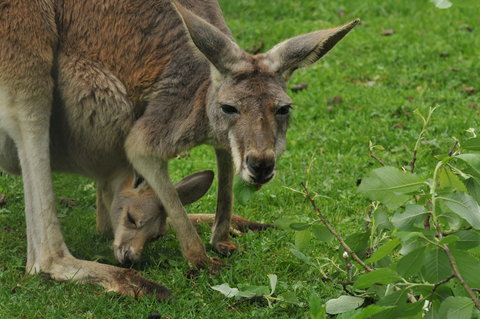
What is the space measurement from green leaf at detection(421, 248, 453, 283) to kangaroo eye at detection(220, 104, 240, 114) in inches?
61.8

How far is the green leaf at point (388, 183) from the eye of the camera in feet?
8.76

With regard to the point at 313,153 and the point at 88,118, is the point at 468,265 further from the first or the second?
the point at 88,118

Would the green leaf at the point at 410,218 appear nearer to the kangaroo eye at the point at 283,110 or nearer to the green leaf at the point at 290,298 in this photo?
the green leaf at the point at 290,298

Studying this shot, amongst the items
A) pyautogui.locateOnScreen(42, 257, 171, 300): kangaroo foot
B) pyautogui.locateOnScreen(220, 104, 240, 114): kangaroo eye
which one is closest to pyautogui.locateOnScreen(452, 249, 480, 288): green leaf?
pyautogui.locateOnScreen(220, 104, 240, 114): kangaroo eye

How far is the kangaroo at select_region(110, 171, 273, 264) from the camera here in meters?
4.39

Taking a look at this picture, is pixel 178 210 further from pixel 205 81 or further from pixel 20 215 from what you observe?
pixel 20 215

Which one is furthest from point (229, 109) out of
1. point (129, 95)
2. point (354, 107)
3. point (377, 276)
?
point (354, 107)

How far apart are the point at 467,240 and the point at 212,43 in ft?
5.88

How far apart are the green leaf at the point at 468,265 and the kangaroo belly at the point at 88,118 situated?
7.97 feet

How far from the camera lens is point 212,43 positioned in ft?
13.2

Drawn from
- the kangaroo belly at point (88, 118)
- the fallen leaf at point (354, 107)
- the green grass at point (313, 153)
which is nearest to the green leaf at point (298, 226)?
the green grass at point (313, 153)

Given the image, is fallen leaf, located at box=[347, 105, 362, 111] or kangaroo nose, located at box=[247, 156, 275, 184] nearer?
kangaroo nose, located at box=[247, 156, 275, 184]

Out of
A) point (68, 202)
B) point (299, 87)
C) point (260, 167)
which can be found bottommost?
point (299, 87)

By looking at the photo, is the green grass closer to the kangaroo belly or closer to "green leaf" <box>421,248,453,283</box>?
the kangaroo belly
